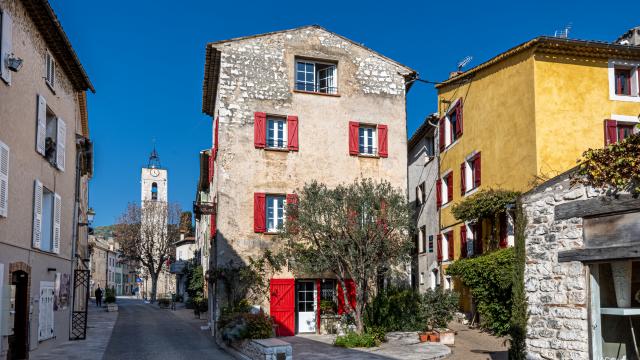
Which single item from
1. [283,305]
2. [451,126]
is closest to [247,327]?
[283,305]

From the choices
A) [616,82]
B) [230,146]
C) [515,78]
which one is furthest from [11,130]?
[616,82]

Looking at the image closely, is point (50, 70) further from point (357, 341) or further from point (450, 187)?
point (450, 187)

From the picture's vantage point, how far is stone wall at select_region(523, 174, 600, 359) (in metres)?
8.24

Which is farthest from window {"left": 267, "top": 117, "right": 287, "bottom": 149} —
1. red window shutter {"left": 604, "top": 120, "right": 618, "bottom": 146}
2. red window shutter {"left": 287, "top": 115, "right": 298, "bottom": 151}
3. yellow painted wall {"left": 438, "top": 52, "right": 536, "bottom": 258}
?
red window shutter {"left": 604, "top": 120, "right": 618, "bottom": 146}

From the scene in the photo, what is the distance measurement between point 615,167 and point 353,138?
14180 millimetres

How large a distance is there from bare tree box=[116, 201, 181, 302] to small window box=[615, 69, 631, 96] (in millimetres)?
36043

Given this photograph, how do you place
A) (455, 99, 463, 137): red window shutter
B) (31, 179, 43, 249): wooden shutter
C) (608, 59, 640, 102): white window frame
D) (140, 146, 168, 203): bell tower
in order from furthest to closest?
(140, 146, 168, 203): bell tower, (455, 99, 463, 137): red window shutter, (608, 59, 640, 102): white window frame, (31, 179, 43, 249): wooden shutter

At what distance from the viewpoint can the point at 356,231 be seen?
17422 mm

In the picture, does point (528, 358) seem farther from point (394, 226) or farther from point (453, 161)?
point (453, 161)

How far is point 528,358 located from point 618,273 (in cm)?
200

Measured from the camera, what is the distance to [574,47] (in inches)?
731

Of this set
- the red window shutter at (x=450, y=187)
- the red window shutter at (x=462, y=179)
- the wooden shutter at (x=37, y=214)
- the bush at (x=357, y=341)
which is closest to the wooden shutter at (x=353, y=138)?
the red window shutter at (x=462, y=179)

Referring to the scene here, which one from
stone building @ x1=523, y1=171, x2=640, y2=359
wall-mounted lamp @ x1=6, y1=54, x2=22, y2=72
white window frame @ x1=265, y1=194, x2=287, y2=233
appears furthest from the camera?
white window frame @ x1=265, y1=194, x2=287, y2=233

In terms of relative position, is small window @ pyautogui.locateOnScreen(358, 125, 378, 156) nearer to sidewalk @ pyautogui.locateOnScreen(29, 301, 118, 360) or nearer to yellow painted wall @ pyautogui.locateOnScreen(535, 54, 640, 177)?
yellow painted wall @ pyautogui.locateOnScreen(535, 54, 640, 177)
